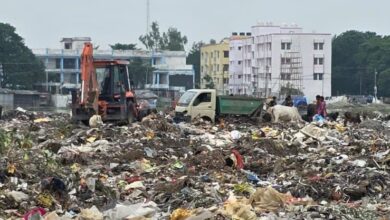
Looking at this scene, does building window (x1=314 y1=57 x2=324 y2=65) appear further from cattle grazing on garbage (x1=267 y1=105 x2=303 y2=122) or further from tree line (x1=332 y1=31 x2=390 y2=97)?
cattle grazing on garbage (x1=267 y1=105 x2=303 y2=122)

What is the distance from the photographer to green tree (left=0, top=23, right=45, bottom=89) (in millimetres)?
71875

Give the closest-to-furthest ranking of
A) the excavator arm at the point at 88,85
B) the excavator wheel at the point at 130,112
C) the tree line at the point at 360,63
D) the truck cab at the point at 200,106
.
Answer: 1. the excavator arm at the point at 88,85
2. the excavator wheel at the point at 130,112
3. the truck cab at the point at 200,106
4. the tree line at the point at 360,63

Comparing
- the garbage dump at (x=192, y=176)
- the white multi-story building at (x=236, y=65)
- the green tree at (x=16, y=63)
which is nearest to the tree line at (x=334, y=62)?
the green tree at (x=16, y=63)

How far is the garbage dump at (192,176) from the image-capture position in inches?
381

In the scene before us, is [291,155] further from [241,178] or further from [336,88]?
[336,88]

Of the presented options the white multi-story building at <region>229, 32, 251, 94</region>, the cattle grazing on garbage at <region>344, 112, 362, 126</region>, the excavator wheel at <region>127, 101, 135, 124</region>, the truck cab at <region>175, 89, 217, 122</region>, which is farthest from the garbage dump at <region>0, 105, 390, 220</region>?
the white multi-story building at <region>229, 32, 251, 94</region>

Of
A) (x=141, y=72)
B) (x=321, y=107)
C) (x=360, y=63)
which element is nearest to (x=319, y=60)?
(x=360, y=63)

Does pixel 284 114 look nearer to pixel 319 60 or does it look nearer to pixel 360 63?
pixel 319 60

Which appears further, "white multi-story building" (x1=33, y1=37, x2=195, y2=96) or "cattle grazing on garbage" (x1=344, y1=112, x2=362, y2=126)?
"white multi-story building" (x1=33, y1=37, x2=195, y2=96)

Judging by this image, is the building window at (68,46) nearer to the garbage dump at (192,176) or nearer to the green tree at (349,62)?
the green tree at (349,62)

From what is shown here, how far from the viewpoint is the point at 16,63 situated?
7238 cm

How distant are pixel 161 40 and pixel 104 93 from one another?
8177 cm

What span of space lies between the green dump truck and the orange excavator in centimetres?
206

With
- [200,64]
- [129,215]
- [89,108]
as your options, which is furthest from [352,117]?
[200,64]
